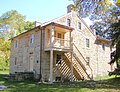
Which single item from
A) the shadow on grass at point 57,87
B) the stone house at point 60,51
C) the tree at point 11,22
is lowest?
the shadow on grass at point 57,87

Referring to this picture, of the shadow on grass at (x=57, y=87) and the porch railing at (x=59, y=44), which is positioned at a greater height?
the porch railing at (x=59, y=44)

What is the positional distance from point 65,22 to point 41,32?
13.7 feet

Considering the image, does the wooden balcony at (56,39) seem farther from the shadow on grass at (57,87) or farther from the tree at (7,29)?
the tree at (7,29)

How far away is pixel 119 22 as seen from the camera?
1986cm

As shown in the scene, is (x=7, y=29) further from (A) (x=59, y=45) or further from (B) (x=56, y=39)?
(A) (x=59, y=45)

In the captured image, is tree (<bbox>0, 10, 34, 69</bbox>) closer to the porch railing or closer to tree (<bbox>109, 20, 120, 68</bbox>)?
the porch railing

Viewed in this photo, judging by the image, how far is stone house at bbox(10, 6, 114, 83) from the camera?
20859mm

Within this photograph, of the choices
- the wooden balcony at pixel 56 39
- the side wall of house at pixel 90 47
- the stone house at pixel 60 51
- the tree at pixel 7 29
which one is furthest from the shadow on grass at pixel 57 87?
the tree at pixel 7 29

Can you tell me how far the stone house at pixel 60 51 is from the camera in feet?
68.4

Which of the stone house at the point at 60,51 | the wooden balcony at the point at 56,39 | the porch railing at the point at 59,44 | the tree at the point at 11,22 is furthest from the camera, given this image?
the tree at the point at 11,22

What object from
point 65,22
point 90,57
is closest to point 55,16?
point 65,22

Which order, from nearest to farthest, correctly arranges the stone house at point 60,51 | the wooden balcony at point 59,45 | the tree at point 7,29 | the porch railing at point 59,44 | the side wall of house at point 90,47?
1. the wooden balcony at point 59,45
2. the porch railing at point 59,44
3. the stone house at point 60,51
4. the side wall of house at point 90,47
5. the tree at point 7,29

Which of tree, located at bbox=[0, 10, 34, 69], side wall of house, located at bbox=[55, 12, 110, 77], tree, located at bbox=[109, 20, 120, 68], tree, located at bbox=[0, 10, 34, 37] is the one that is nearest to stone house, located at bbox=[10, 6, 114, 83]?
side wall of house, located at bbox=[55, 12, 110, 77]

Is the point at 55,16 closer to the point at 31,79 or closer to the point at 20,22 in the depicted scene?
the point at 31,79
